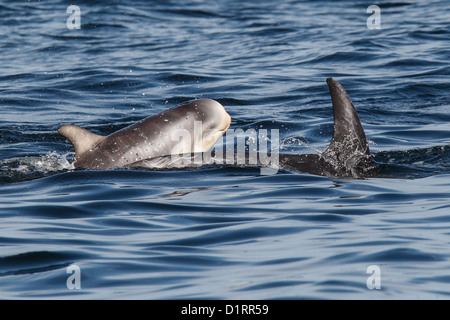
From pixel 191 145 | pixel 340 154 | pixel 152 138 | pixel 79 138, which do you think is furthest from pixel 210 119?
pixel 340 154

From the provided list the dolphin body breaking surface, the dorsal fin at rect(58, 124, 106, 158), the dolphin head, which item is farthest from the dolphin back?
the dorsal fin at rect(58, 124, 106, 158)

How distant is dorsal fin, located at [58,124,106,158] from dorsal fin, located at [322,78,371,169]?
2.72 meters

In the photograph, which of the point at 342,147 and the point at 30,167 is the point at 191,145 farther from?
the point at 30,167

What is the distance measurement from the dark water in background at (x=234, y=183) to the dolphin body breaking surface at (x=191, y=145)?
7.1 inches

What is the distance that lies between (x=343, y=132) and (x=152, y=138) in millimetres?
2252

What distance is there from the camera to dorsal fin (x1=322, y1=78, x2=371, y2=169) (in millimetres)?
10305

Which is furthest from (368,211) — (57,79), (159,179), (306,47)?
(306,47)

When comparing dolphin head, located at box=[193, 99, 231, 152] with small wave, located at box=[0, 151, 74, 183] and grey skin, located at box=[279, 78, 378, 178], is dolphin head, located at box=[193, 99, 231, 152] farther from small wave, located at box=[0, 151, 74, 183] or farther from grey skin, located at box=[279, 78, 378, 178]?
small wave, located at box=[0, 151, 74, 183]

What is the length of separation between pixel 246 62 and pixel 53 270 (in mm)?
15034

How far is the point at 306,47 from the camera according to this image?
22984mm

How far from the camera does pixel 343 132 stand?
10.4m
